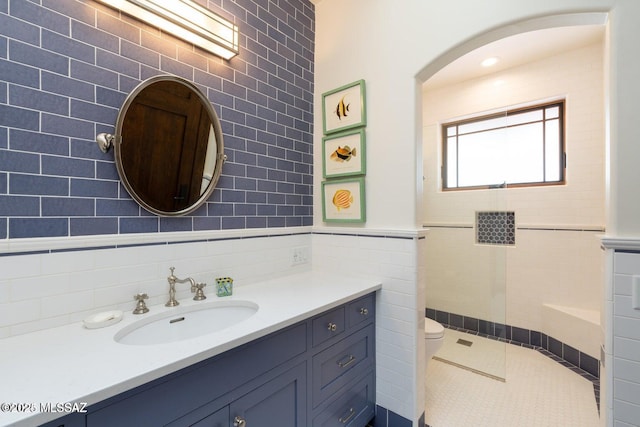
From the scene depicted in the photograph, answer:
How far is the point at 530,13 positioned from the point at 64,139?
6.72 feet

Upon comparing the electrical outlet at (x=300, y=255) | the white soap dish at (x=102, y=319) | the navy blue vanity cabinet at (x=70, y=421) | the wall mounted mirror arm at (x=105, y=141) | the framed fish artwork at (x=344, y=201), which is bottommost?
the navy blue vanity cabinet at (x=70, y=421)

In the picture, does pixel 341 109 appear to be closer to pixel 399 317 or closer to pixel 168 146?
pixel 168 146

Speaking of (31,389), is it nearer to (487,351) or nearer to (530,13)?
(530,13)

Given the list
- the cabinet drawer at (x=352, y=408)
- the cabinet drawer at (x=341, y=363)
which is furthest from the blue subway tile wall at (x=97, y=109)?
the cabinet drawer at (x=352, y=408)

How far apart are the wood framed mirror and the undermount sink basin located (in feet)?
1.52

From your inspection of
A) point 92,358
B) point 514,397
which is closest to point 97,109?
point 92,358

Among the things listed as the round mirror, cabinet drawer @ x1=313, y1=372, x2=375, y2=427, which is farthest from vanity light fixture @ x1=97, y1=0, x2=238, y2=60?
cabinet drawer @ x1=313, y1=372, x2=375, y2=427

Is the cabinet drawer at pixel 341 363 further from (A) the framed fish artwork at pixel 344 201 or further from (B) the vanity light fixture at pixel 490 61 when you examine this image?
(B) the vanity light fixture at pixel 490 61

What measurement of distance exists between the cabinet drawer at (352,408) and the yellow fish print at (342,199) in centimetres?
104

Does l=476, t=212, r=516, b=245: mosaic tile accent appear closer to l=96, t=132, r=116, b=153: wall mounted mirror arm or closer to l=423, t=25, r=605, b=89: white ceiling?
l=423, t=25, r=605, b=89: white ceiling

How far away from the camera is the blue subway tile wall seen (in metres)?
0.99

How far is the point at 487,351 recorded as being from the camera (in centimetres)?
247

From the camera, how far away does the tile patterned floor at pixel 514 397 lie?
5.67 ft

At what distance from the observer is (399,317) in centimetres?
164
